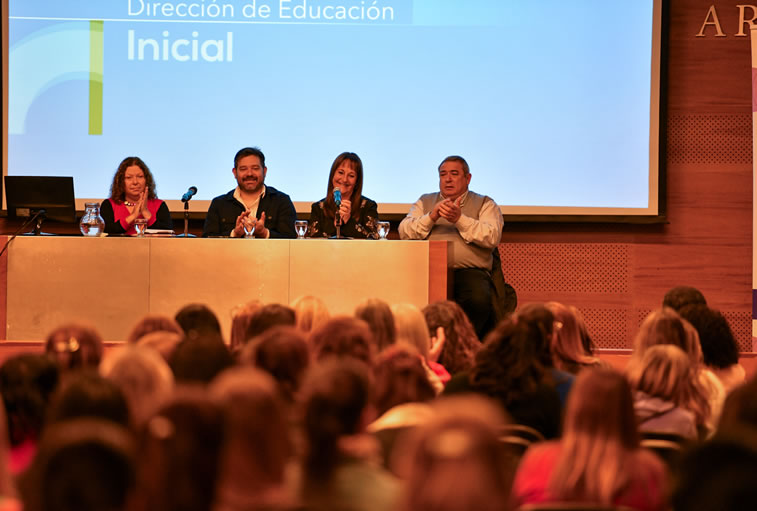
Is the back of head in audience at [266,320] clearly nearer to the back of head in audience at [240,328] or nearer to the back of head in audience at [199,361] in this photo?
the back of head in audience at [240,328]

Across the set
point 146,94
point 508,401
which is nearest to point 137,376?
point 508,401

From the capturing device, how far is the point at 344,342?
8.41 feet

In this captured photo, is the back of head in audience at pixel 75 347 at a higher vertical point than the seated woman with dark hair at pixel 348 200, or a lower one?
lower

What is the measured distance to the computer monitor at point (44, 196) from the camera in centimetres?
540

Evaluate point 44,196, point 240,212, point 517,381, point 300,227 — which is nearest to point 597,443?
point 517,381

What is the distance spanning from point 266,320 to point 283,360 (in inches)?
35.9

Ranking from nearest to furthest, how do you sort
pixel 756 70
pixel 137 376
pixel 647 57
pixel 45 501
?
pixel 45 501 → pixel 137 376 → pixel 756 70 → pixel 647 57

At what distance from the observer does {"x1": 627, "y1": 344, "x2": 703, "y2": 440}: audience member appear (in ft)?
7.88

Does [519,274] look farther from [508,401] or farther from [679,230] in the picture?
[508,401]

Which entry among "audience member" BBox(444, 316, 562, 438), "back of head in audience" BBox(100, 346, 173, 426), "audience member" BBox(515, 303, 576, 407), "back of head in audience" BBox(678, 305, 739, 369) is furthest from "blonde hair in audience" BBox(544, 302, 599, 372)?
"back of head in audience" BBox(100, 346, 173, 426)

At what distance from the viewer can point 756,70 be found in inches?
253

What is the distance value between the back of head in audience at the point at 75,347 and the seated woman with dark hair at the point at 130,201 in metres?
3.19

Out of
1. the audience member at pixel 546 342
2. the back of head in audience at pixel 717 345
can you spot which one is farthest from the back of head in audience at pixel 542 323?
the back of head in audience at pixel 717 345

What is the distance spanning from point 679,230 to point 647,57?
1.29 metres
